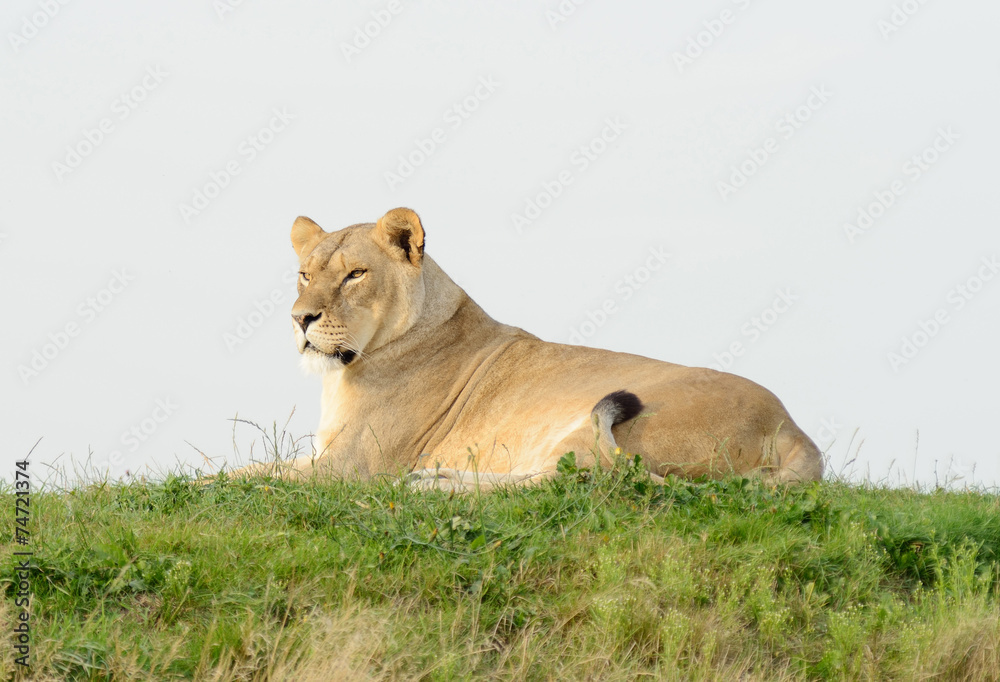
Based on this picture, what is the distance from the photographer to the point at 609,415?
6918 millimetres

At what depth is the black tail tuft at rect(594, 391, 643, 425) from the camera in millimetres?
6945

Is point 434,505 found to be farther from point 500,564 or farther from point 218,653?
point 218,653

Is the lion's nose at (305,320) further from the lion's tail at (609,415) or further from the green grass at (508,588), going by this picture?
the lion's tail at (609,415)

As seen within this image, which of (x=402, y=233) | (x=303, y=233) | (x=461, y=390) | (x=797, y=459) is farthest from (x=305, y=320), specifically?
(x=797, y=459)

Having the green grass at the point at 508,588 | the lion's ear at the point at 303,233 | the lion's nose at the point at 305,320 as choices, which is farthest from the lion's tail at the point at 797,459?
the lion's ear at the point at 303,233

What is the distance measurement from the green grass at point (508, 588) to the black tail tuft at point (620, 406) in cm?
79

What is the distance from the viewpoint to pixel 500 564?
515 centimetres

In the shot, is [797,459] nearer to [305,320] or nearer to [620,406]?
[620,406]

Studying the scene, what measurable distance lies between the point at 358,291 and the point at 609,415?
242 cm

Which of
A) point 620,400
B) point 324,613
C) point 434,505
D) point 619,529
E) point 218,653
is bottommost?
point 218,653

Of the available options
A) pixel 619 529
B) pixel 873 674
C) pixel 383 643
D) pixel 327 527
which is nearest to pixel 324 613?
pixel 383 643

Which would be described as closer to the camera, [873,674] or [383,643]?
[383,643]

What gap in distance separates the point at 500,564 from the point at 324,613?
0.88m

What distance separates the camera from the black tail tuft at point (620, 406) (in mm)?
6945
